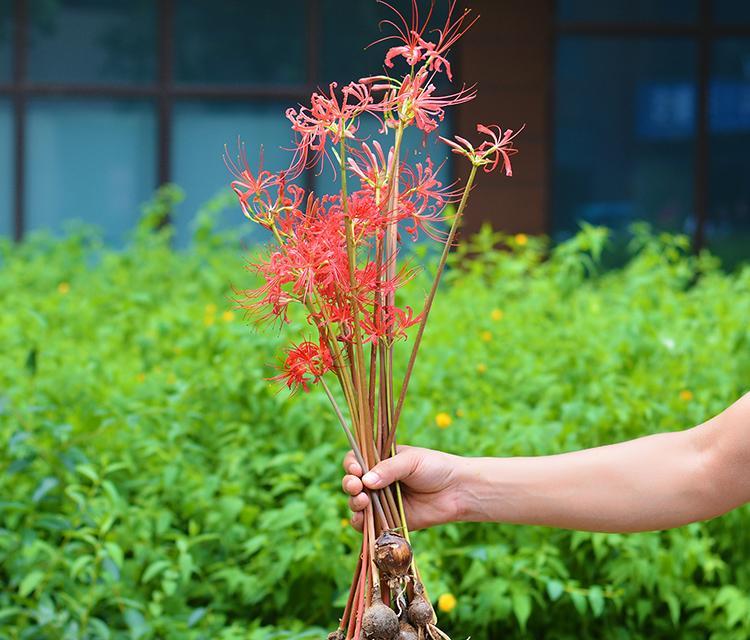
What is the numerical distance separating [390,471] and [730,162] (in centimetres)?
723

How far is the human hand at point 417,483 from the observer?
1.65 m

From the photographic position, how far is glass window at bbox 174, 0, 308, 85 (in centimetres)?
785

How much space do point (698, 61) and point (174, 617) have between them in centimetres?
649

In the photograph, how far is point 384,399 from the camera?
1686 millimetres

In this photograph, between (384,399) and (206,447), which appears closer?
(384,399)

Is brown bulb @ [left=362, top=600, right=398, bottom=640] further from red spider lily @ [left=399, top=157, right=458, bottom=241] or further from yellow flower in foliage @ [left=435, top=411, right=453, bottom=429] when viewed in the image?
yellow flower in foliage @ [left=435, top=411, right=453, bottom=429]

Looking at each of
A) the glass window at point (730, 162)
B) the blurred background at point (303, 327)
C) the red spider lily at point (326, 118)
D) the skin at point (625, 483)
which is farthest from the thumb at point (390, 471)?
the glass window at point (730, 162)

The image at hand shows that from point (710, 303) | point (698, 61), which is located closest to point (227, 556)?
point (710, 303)

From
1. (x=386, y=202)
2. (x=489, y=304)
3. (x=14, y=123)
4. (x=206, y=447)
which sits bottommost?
(x=206, y=447)

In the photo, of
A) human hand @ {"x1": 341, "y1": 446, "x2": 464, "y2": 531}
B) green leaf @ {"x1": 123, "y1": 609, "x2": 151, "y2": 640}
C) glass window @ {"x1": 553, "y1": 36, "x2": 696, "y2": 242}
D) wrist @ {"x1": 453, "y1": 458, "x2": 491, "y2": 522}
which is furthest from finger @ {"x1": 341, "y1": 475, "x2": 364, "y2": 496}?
glass window @ {"x1": 553, "y1": 36, "x2": 696, "y2": 242}

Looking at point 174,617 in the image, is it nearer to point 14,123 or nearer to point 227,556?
point 227,556

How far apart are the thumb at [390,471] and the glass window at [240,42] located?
644cm

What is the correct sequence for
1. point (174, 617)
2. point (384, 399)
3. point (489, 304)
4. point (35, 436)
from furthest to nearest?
point (489, 304) → point (35, 436) → point (174, 617) → point (384, 399)

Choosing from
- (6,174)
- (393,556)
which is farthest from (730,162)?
(393,556)
